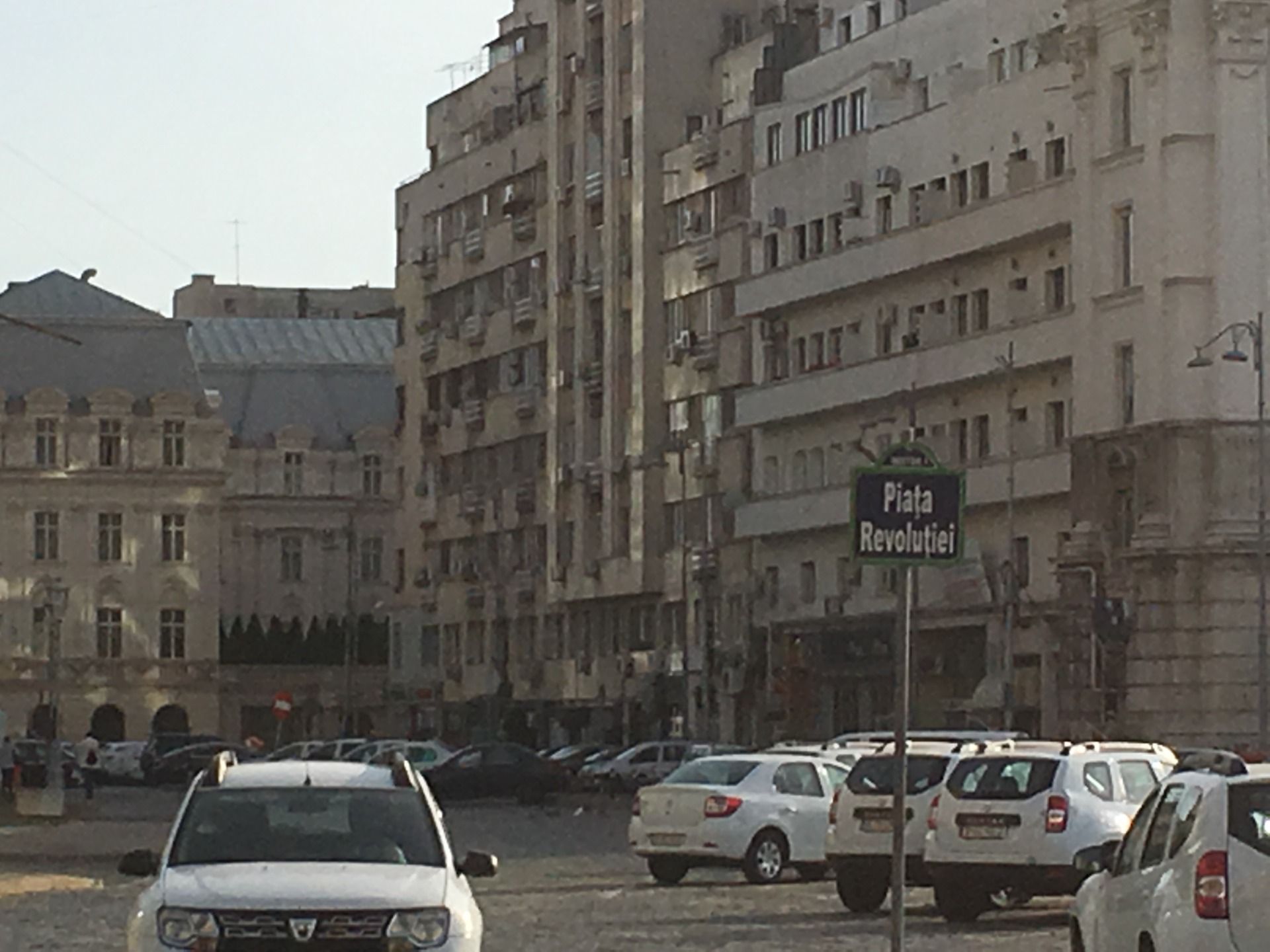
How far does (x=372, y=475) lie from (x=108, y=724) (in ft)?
57.5

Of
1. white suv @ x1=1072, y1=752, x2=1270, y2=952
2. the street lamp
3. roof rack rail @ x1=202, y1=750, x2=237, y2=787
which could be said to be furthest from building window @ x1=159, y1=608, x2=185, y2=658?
white suv @ x1=1072, y1=752, x2=1270, y2=952

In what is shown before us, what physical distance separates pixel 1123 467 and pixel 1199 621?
3.56 metres

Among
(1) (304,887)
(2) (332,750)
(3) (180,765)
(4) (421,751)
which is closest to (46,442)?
(3) (180,765)

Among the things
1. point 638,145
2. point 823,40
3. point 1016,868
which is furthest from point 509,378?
point 1016,868

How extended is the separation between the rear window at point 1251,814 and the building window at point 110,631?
11293cm

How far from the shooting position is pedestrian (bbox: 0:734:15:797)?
3300 inches

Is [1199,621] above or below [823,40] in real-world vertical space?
below

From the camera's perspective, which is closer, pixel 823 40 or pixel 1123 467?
pixel 1123 467

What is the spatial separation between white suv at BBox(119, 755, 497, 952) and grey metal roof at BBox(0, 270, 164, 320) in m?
111

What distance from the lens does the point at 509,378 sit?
108 metres

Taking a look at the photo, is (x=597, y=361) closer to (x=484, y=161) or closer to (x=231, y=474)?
(x=484, y=161)

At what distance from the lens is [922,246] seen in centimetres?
8012

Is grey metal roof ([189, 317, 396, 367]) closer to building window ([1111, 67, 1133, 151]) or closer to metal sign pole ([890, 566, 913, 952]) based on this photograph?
building window ([1111, 67, 1133, 151])

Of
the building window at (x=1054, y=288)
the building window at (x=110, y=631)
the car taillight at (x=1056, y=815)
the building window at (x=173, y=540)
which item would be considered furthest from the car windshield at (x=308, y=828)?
the building window at (x=173, y=540)
